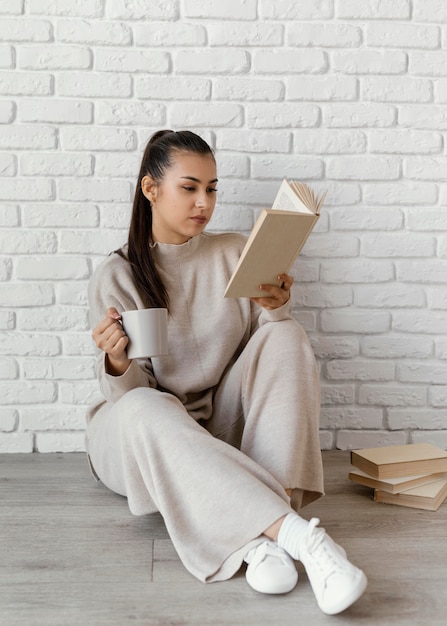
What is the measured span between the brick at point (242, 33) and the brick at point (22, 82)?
504mm

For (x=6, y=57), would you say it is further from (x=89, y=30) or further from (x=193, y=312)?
(x=193, y=312)

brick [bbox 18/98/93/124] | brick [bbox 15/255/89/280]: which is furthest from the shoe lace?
brick [bbox 18/98/93/124]

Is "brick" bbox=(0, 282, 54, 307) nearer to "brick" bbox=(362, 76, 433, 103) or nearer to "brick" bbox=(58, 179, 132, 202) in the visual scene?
"brick" bbox=(58, 179, 132, 202)

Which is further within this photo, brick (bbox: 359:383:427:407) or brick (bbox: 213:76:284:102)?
brick (bbox: 359:383:427:407)

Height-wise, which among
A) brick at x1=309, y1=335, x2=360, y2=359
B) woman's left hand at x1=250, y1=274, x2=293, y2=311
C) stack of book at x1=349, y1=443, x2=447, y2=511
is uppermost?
woman's left hand at x1=250, y1=274, x2=293, y2=311

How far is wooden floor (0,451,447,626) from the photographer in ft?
4.30

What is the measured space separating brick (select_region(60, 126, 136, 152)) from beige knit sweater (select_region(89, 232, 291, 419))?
0.39 metres

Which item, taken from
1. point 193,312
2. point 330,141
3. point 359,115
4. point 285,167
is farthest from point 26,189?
point 359,115

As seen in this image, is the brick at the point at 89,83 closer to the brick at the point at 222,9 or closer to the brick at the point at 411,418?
the brick at the point at 222,9

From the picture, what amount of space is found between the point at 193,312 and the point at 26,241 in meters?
0.59

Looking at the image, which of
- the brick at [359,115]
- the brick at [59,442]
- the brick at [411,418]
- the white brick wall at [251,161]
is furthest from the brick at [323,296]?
the brick at [59,442]

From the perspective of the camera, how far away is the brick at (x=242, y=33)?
2.20m

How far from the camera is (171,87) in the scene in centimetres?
221

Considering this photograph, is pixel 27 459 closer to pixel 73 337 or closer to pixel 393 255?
pixel 73 337
